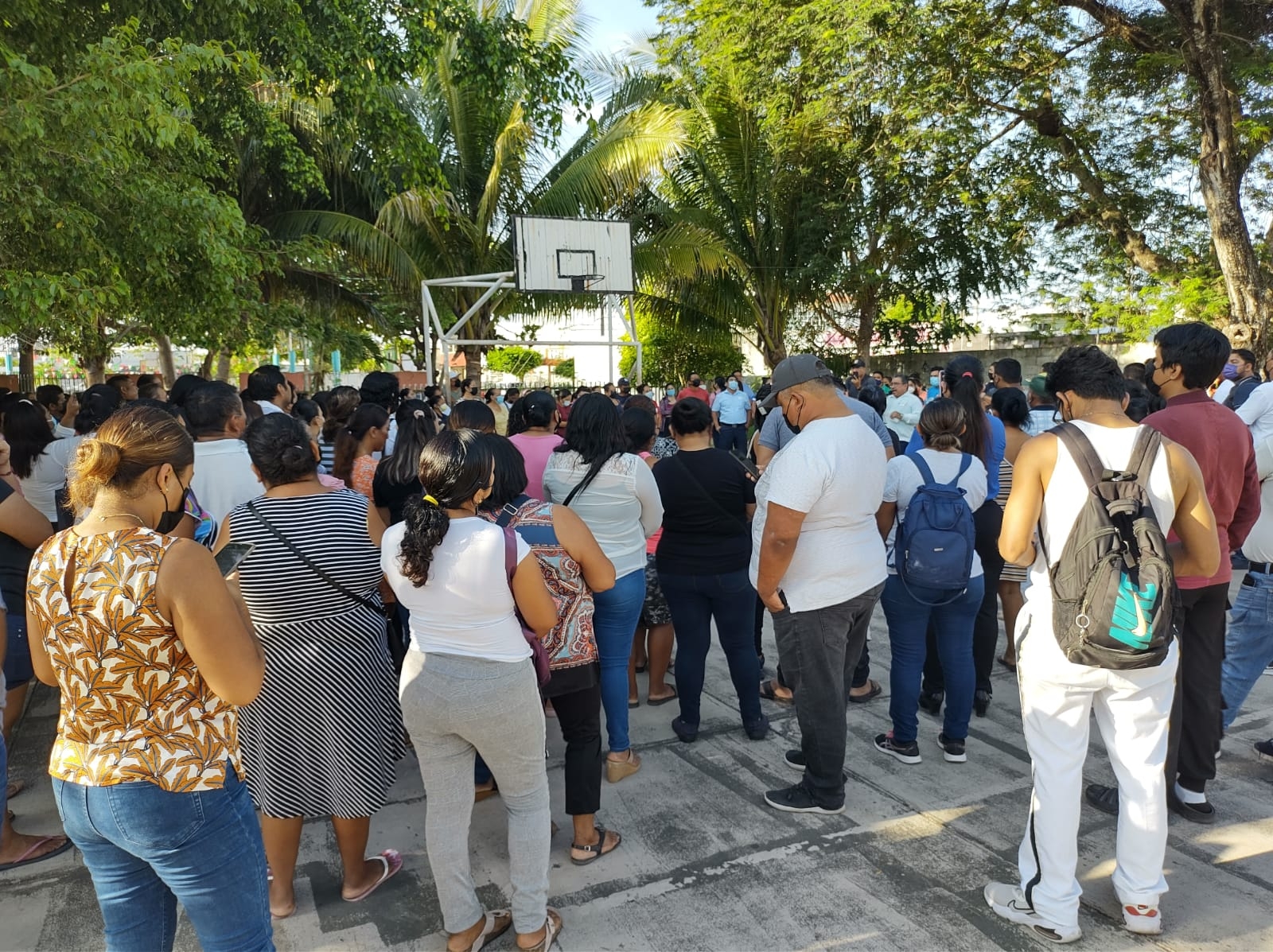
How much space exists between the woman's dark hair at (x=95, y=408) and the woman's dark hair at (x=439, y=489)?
283 cm

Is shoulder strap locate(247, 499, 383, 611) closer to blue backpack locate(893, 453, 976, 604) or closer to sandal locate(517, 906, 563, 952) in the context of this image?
sandal locate(517, 906, 563, 952)

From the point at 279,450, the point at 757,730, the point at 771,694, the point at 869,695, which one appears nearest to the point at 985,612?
the point at 869,695

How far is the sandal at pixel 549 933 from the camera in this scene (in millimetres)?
Result: 2482

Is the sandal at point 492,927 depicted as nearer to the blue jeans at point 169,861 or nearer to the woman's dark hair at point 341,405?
the blue jeans at point 169,861

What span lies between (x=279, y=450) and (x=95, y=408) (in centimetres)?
241

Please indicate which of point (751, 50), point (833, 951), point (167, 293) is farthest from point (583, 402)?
point (751, 50)

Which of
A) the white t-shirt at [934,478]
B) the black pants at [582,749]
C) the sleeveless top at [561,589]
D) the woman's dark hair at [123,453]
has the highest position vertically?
the woman's dark hair at [123,453]

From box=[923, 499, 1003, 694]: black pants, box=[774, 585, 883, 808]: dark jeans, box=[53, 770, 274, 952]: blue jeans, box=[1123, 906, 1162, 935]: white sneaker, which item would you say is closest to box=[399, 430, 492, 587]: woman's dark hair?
box=[53, 770, 274, 952]: blue jeans

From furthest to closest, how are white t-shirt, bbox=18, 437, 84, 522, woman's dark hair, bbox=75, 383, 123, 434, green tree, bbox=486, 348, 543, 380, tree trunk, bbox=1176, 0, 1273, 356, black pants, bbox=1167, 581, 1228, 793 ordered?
green tree, bbox=486, 348, 543, 380 < tree trunk, bbox=1176, 0, 1273, 356 < woman's dark hair, bbox=75, 383, 123, 434 < white t-shirt, bbox=18, 437, 84, 522 < black pants, bbox=1167, 581, 1228, 793

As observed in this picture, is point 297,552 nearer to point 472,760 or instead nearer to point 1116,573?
point 472,760

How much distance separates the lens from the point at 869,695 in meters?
4.45

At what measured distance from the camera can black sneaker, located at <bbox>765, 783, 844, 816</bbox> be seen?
3.28 meters

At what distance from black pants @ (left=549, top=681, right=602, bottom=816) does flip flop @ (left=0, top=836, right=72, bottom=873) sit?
1.90 meters

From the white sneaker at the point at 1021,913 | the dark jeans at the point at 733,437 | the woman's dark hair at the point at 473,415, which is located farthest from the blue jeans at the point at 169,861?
the dark jeans at the point at 733,437
